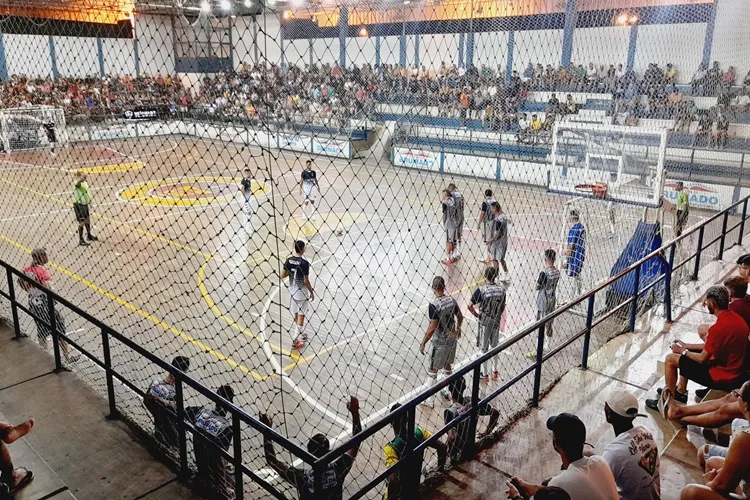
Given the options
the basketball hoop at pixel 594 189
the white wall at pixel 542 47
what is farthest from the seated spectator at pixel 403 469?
the white wall at pixel 542 47

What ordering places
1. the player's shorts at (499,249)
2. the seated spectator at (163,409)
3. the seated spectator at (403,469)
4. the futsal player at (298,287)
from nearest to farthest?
1. the seated spectator at (403,469)
2. the seated spectator at (163,409)
3. the futsal player at (298,287)
4. the player's shorts at (499,249)

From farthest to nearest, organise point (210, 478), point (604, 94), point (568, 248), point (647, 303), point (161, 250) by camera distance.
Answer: point (604, 94), point (161, 250), point (568, 248), point (647, 303), point (210, 478)

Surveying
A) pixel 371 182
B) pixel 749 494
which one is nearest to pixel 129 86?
pixel 371 182

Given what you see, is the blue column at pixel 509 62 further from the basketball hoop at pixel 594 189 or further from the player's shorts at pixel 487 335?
the player's shorts at pixel 487 335

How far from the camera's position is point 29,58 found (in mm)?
29453

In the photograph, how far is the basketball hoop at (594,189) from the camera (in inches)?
445

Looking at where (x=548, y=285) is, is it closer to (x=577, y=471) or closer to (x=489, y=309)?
(x=489, y=309)

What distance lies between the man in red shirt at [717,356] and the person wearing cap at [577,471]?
225cm

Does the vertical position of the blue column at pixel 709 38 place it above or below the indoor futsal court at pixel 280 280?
above

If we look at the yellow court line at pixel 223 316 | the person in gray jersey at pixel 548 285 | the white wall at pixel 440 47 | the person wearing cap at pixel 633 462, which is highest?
the white wall at pixel 440 47

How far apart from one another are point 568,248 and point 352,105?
602 inches

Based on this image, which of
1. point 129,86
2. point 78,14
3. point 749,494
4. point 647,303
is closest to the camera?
point 749,494

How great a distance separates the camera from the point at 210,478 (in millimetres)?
4312

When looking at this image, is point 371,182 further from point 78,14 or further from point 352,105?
point 78,14
